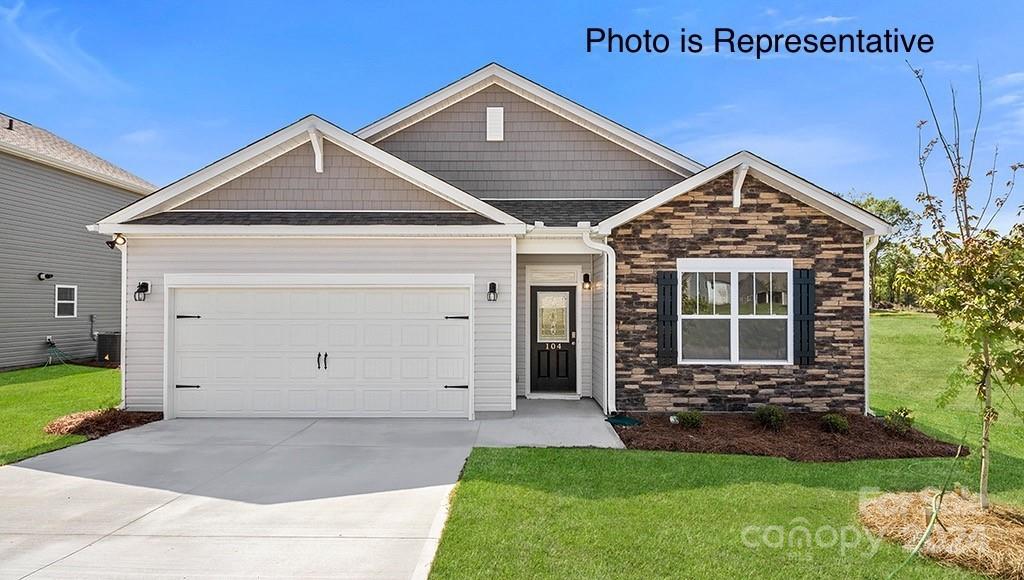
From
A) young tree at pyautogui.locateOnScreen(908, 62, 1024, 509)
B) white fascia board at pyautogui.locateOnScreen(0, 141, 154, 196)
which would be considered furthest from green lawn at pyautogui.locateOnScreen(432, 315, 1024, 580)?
white fascia board at pyautogui.locateOnScreen(0, 141, 154, 196)

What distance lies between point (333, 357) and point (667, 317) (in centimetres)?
548

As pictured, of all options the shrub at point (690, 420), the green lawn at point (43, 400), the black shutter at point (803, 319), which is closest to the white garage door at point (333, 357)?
the green lawn at point (43, 400)

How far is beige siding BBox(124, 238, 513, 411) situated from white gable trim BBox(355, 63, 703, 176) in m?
3.54

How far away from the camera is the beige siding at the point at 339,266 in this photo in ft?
28.7

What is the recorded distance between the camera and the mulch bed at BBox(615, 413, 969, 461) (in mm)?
6773

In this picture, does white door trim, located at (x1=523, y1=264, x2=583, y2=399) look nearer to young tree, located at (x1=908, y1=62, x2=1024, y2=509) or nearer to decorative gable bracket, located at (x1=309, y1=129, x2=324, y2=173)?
decorative gable bracket, located at (x1=309, y1=129, x2=324, y2=173)

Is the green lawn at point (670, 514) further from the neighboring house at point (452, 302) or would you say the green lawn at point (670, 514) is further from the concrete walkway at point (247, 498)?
the neighboring house at point (452, 302)

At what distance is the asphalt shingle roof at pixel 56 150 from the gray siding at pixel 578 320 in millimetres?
14604

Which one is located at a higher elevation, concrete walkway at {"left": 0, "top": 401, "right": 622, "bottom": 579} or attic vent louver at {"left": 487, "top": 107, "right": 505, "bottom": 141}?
attic vent louver at {"left": 487, "top": 107, "right": 505, "bottom": 141}

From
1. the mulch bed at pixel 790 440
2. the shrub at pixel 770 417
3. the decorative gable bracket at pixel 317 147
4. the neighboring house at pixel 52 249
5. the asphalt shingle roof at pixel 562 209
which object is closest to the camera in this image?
the mulch bed at pixel 790 440

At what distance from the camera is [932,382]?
48.6 feet

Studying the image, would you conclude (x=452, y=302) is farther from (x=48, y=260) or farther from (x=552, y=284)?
(x=48, y=260)

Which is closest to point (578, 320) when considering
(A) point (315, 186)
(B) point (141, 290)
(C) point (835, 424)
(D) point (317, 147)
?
(C) point (835, 424)

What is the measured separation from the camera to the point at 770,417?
788cm
